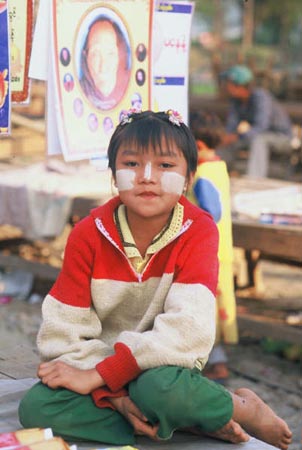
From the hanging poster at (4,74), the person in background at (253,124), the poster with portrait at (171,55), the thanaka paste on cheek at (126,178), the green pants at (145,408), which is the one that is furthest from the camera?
the person in background at (253,124)

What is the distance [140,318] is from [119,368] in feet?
0.84

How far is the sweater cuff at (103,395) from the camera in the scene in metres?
2.44

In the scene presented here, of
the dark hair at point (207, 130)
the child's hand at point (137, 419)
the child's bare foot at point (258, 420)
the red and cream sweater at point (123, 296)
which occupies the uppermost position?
the dark hair at point (207, 130)

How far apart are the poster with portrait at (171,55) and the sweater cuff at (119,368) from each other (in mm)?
1640

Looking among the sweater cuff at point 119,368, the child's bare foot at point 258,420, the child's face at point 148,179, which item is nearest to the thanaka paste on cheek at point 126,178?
the child's face at point 148,179

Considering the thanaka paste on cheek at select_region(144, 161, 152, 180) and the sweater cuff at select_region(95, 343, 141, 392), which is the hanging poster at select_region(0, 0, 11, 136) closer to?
the thanaka paste on cheek at select_region(144, 161, 152, 180)

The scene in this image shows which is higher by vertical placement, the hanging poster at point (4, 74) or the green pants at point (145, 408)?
the hanging poster at point (4, 74)

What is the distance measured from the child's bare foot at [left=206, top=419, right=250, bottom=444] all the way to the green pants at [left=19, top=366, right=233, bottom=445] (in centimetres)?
2

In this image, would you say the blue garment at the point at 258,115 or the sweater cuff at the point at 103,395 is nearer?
the sweater cuff at the point at 103,395

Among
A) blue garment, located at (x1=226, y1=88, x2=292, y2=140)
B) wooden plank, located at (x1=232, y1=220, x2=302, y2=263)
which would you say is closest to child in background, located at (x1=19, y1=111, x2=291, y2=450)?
wooden plank, located at (x1=232, y1=220, x2=302, y2=263)

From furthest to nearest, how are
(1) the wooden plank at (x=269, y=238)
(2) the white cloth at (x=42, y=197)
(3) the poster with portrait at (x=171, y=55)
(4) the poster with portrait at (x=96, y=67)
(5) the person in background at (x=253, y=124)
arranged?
(5) the person in background at (x=253, y=124) < (2) the white cloth at (x=42, y=197) < (1) the wooden plank at (x=269, y=238) < (3) the poster with portrait at (x=171, y=55) < (4) the poster with portrait at (x=96, y=67)

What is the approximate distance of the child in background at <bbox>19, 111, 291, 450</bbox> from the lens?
7.84ft

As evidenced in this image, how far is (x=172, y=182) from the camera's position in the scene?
8.38 ft

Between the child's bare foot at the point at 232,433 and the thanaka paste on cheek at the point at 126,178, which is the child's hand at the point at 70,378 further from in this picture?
the thanaka paste on cheek at the point at 126,178
